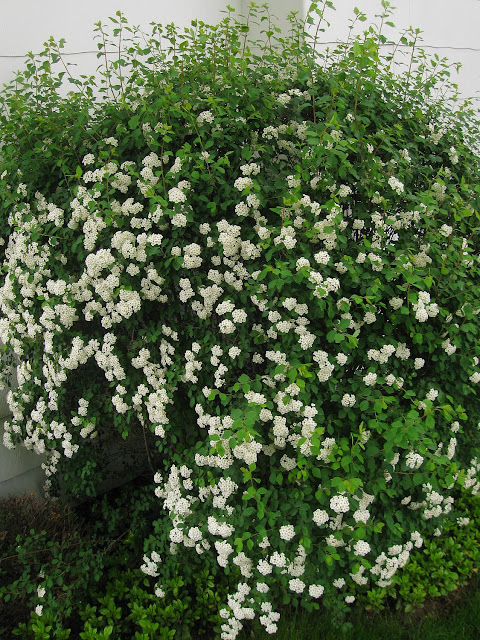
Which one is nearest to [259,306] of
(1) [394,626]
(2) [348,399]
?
(2) [348,399]

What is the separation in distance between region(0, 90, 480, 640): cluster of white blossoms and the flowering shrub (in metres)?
0.01

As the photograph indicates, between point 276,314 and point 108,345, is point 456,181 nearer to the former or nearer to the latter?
point 276,314

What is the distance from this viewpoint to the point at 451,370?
2.74 meters

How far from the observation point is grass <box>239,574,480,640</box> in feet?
8.87

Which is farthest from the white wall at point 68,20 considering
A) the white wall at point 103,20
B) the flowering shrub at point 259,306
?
the flowering shrub at point 259,306

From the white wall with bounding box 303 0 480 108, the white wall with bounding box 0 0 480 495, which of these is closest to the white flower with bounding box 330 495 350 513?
the white wall with bounding box 0 0 480 495

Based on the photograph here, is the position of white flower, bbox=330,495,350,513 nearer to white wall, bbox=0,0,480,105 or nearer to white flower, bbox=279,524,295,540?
white flower, bbox=279,524,295,540

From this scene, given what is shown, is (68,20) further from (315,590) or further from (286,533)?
(315,590)

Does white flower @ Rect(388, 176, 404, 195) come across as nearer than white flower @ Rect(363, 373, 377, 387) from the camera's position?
No

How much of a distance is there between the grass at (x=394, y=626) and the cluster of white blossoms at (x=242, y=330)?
0.77 feet

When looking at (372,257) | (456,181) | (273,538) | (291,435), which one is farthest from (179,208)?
(456,181)

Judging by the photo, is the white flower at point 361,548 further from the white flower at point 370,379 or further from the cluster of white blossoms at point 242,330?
the white flower at point 370,379

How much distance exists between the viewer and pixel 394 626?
110 inches

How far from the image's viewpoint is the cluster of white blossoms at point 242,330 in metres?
2.37
